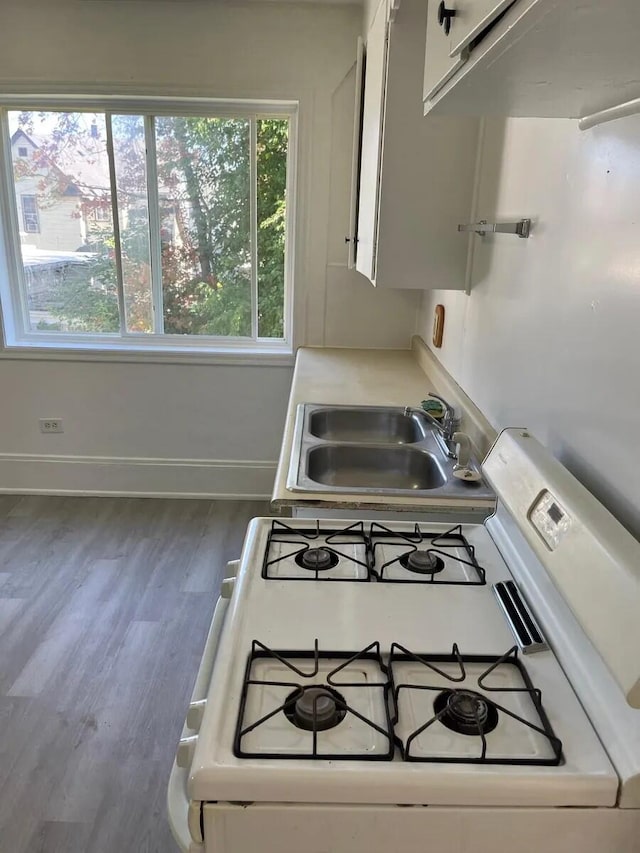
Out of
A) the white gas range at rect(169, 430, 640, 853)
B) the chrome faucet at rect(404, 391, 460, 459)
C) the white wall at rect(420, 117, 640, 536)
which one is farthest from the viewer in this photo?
the chrome faucet at rect(404, 391, 460, 459)

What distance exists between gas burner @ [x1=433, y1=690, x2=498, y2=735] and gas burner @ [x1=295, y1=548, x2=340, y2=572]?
0.39m

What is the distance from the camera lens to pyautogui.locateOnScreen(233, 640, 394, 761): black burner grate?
807 mm

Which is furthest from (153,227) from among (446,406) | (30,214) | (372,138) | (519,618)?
(519,618)

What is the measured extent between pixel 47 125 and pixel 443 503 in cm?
298

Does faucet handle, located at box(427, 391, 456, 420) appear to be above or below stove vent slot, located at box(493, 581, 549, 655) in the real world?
above

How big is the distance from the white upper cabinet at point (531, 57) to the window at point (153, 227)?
7.79 ft

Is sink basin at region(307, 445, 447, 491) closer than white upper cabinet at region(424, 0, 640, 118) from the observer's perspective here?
No

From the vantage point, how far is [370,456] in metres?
1.99

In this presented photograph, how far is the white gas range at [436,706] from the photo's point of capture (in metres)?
0.78

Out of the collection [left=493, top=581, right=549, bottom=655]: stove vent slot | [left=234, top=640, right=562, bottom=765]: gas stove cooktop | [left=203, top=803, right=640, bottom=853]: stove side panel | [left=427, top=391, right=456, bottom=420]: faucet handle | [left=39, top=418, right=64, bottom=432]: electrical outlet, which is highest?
[left=427, top=391, right=456, bottom=420]: faucet handle

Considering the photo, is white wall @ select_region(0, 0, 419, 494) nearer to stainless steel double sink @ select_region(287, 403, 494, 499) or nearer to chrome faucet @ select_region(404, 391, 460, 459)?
stainless steel double sink @ select_region(287, 403, 494, 499)

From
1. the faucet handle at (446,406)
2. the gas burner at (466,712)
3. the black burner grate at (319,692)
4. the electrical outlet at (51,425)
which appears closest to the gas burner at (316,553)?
the black burner grate at (319,692)

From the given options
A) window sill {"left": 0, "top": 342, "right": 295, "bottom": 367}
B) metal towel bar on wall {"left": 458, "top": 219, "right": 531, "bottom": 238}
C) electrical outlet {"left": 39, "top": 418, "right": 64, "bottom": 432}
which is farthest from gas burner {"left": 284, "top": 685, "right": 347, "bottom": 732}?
electrical outlet {"left": 39, "top": 418, "right": 64, "bottom": 432}

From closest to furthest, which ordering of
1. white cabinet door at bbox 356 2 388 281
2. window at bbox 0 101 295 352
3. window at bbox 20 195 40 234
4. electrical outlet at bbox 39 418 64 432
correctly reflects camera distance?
white cabinet door at bbox 356 2 388 281
window at bbox 0 101 295 352
window at bbox 20 195 40 234
electrical outlet at bbox 39 418 64 432
